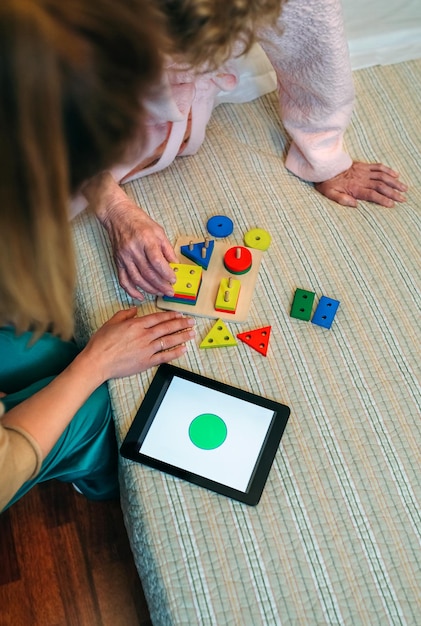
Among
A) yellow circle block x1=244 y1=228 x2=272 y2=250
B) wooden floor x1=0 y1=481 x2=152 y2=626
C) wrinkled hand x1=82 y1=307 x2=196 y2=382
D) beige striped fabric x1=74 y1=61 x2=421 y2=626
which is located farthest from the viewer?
wooden floor x1=0 y1=481 x2=152 y2=626

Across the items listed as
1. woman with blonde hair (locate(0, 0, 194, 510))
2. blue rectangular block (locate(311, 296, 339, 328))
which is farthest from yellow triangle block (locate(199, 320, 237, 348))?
woman with blonde hair (locate(0, 0, 194, 510))

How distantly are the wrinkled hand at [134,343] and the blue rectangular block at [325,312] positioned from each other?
0.18 meters

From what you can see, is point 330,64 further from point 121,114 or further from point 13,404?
point 13,404

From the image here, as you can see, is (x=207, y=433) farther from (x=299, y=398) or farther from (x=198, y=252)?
(x=198, y=252)

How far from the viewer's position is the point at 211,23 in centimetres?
55

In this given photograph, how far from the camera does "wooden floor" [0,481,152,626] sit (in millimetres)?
1009

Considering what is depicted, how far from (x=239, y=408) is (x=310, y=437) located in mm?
99

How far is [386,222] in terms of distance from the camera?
929mm

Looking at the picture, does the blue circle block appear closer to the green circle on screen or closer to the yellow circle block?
the yellow circle block

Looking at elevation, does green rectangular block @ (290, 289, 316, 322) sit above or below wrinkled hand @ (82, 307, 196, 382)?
above

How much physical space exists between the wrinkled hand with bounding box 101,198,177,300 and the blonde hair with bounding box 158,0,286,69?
0.91ft

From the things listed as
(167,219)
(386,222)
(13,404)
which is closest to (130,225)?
(167,219)

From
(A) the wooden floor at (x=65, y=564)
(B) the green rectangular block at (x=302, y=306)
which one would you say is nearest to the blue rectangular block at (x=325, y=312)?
(B) the green rectangular block at (x=302, y=306)

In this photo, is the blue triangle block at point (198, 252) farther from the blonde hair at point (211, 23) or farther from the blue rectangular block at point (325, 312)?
the blonde hair at point (211, 23)
